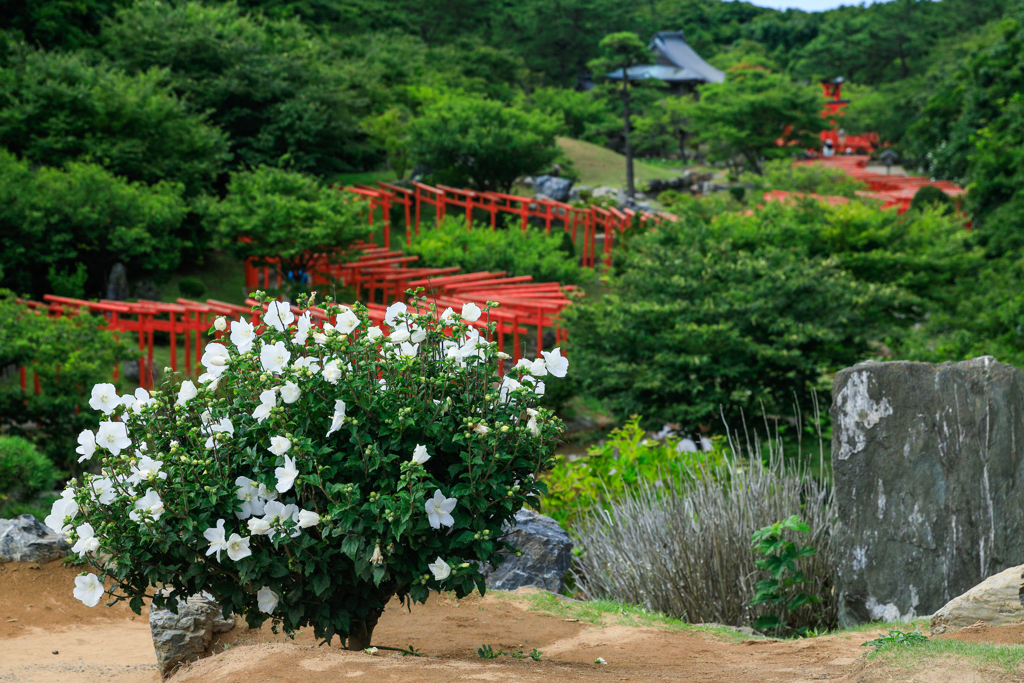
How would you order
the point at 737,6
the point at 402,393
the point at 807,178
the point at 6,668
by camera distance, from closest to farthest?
the point at 402,393 < the point at 6,668 < the point at 807,178 < the point at 737,6

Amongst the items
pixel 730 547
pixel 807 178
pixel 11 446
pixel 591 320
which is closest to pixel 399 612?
pixel 730 547

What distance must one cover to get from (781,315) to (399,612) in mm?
5745

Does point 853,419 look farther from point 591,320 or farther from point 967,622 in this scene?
point 591,320

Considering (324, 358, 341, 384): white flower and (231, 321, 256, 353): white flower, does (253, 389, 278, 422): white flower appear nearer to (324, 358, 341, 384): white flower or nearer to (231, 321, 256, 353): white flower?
(324, 358, 341, 384): white flower

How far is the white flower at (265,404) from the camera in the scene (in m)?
3.16

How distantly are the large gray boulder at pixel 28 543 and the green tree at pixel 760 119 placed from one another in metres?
28.6

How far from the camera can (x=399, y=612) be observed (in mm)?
5406

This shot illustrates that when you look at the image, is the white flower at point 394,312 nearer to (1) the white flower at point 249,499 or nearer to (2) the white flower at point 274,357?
(2) the white flower at point 274,357

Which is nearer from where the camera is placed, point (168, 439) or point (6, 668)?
point (168, 439)

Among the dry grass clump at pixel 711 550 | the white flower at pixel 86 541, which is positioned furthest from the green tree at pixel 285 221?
the white flower at pixel 86 541

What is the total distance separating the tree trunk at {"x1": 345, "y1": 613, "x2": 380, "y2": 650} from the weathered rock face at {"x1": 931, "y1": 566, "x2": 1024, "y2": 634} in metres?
2.43

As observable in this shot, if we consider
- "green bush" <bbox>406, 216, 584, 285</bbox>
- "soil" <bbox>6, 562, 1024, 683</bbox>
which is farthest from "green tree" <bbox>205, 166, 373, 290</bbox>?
"soil" <bbox>6, 562, 1024, 683</bbox>

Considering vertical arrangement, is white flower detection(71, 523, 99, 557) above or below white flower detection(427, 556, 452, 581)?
above

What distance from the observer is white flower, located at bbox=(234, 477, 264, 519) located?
→ 3260mm
